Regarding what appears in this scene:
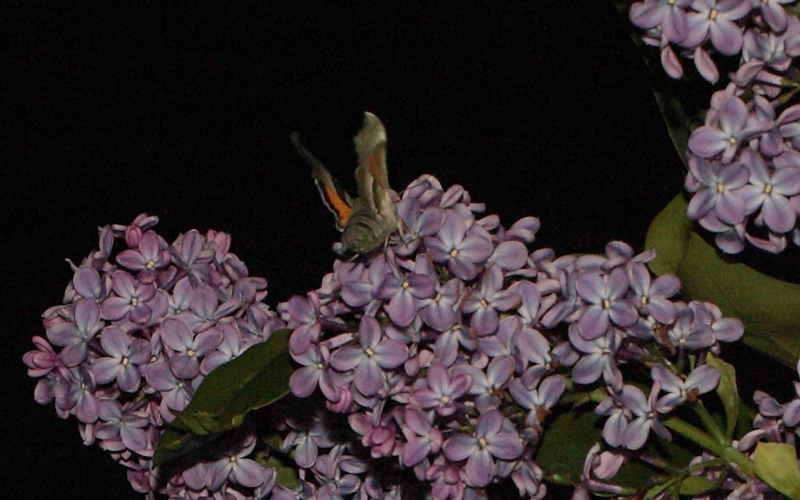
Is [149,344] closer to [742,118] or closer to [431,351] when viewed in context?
[431,351]

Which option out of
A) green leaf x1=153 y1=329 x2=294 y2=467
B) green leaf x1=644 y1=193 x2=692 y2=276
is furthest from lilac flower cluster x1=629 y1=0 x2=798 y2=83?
green leaf x1=153 y1=329 x2=294 y2=467

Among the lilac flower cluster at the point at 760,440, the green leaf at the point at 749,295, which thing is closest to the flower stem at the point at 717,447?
the lilac flower cluster at the point at 760,440

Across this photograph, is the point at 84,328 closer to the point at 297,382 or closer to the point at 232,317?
the point at 232,317

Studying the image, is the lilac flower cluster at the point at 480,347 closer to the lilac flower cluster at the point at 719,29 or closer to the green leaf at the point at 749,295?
the green leaf at the point at 749,295

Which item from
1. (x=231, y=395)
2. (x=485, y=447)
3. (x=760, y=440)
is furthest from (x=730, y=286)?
(x=231, y=395)

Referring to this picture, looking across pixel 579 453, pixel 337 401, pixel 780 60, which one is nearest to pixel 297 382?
pixel 337 401

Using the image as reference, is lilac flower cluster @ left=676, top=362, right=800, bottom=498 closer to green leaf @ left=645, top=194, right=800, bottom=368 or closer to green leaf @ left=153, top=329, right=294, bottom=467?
green leaf @ left=645, top=194, right=800, bottom=368

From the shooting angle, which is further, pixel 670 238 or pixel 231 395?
pixel 670 238
